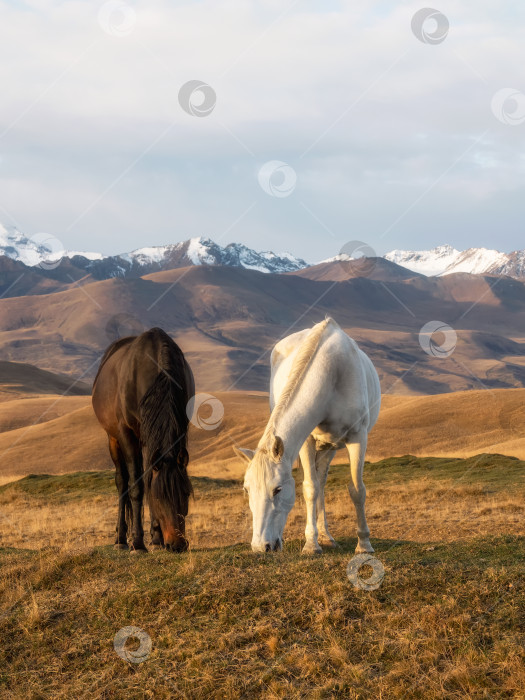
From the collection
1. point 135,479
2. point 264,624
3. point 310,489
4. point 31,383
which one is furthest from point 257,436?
point 31,383

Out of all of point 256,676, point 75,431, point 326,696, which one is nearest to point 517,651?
point 326,696

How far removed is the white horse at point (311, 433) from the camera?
7996 millimetres

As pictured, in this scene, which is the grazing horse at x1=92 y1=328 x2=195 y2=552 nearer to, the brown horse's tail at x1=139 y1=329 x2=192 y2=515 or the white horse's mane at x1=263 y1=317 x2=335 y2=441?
the brown horse's tail at x1=139 y1=329 x2=192 y2=515

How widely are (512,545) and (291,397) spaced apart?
13.0ft

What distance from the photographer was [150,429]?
9.94 metres

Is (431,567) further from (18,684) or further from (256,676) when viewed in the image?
(18,684)

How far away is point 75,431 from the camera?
173 feet

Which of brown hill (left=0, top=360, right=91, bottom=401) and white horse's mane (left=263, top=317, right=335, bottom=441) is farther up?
white horse's mane (left=263, top=317, right=335, bottom=441)

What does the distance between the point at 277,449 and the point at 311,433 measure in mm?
1754

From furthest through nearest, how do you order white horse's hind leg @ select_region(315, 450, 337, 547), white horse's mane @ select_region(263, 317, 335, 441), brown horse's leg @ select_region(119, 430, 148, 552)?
1. brown horse's leg @ select_region(119, 430, 148, 552)
2. white horse's hind leg @ select_region(315, 450, 337, 547)
3. white horse's mane @ select_region(263, 317, 335, 441)

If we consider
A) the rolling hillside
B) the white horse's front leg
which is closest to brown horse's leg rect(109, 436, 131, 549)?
the white horse's front leg

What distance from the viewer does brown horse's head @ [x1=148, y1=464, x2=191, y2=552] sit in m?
9.38

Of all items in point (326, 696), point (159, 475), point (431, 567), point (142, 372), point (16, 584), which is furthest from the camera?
point (142, 372)

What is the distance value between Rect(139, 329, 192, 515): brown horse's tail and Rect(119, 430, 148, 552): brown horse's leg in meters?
0.93
